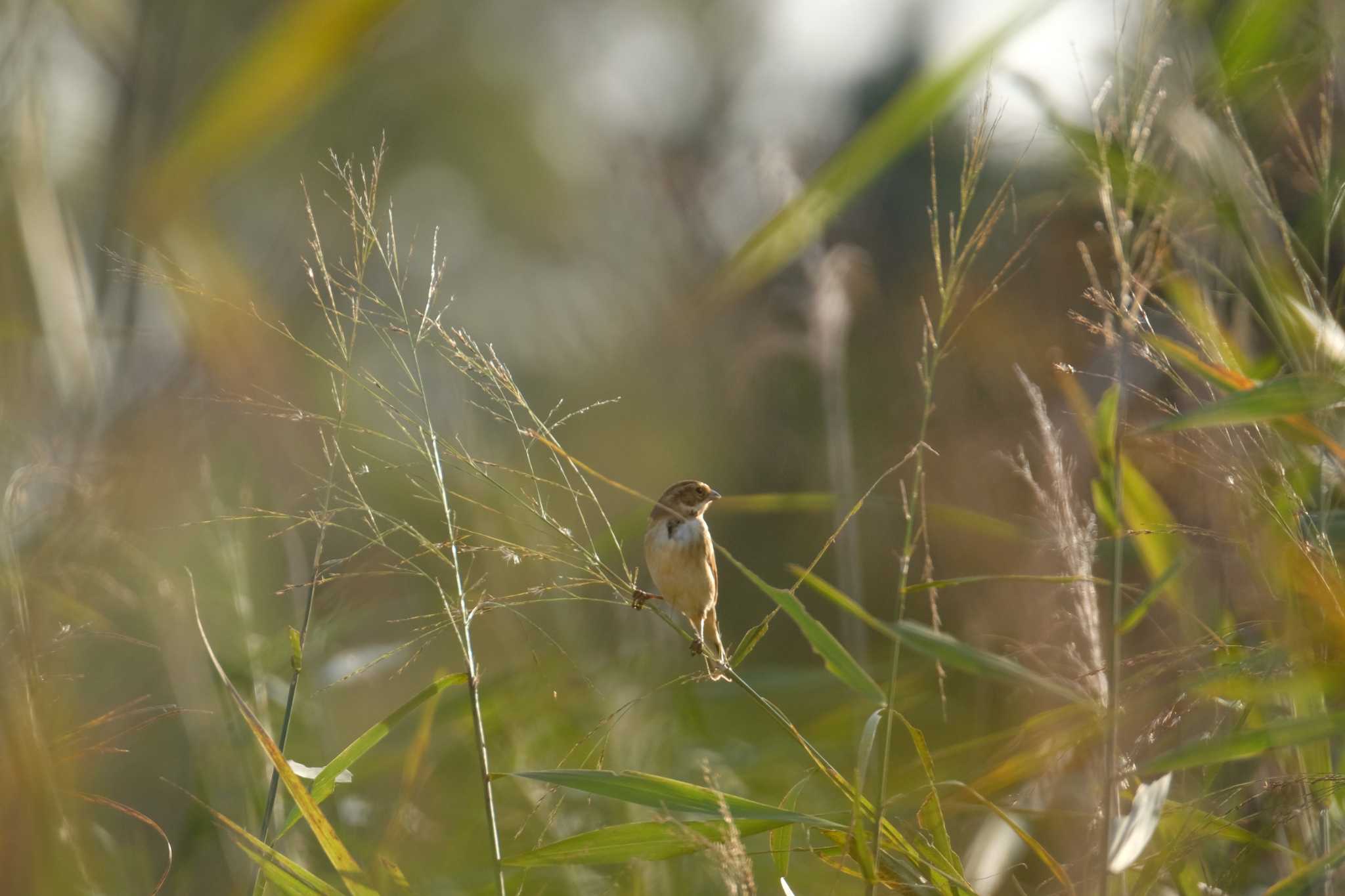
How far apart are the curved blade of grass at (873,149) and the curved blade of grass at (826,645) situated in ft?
1.37

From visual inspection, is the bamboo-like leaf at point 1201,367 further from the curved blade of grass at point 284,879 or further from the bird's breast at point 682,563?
the bird's breast at point 682,563

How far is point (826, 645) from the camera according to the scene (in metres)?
1.33

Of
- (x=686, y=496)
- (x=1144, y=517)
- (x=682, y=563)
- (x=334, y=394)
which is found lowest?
(x=682, y=563)

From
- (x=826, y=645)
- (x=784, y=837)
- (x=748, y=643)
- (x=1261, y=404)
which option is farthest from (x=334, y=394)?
(x=1261, y=404)

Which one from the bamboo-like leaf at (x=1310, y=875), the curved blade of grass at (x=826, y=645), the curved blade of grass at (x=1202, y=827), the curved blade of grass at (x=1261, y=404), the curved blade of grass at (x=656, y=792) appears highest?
the curved blade of grass at (x=1261, y=404)

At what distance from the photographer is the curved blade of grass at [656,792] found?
4.55 ft

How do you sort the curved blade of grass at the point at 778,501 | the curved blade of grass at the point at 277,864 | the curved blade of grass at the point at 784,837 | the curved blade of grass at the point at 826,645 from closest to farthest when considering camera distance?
the curved blade of grass at the point at 826,645 < the curved blade of grass at the point at 277,864 < the curved blade of grass at the point at 784,837 < the curved blade of grass at the point at 778,501

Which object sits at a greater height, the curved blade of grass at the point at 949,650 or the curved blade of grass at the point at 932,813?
the curved blade of grass at the point at 949,650

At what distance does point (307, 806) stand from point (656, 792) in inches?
16.7

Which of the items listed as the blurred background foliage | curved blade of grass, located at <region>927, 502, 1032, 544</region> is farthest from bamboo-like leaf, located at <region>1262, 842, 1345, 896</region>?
curved blade of grass, located at <region>927, 502, 1032, 544</region>

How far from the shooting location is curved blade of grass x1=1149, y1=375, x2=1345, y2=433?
1280mm

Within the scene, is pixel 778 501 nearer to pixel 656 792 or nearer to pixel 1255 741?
pixel 656 792

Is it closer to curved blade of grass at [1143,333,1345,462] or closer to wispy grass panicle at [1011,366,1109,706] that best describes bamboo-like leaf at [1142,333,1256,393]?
curved blade of grass at [1143,333,1345,462]

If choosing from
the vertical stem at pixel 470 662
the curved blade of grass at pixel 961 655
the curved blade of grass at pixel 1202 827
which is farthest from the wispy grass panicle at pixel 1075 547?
the vertical stem at pixel 470 662
